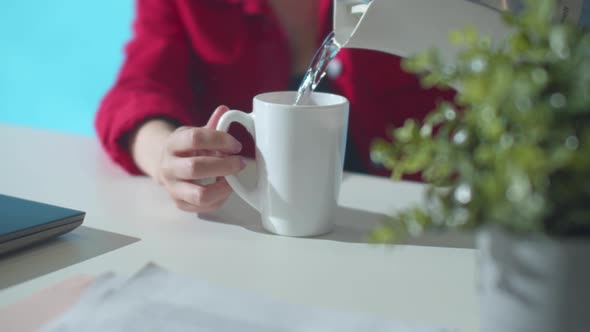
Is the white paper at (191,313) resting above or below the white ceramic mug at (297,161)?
below

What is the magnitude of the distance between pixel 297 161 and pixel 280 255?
0.09 metres

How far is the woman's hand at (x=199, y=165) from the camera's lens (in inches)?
25.9

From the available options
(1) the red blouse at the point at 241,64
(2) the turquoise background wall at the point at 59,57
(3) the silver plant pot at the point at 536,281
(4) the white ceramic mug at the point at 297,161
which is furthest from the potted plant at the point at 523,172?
(2) the turquoise background wall at the point at 59,57

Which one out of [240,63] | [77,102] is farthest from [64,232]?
[77,102]

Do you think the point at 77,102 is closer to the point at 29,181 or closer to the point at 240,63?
the point at 240,63

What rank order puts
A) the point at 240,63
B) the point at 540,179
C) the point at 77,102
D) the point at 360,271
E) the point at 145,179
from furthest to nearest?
the point at 77,102
the point at 240,63
the point at 145,179
the point at 360,271
the point at 540,179

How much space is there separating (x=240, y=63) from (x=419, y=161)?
3.29ft

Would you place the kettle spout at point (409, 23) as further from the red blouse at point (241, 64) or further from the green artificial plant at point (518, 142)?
the red blouse at point (241, 64)

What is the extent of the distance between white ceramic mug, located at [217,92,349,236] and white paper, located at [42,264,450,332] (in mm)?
137

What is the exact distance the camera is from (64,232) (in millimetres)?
614

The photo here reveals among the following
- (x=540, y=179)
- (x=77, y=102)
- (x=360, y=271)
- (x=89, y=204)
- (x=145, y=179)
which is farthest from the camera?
(x=77, y=102)

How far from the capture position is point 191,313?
47 cm

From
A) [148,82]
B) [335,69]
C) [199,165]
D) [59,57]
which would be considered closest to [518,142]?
Answer: [199,165]

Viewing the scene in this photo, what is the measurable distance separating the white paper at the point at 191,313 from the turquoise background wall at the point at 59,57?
54.1 inches
